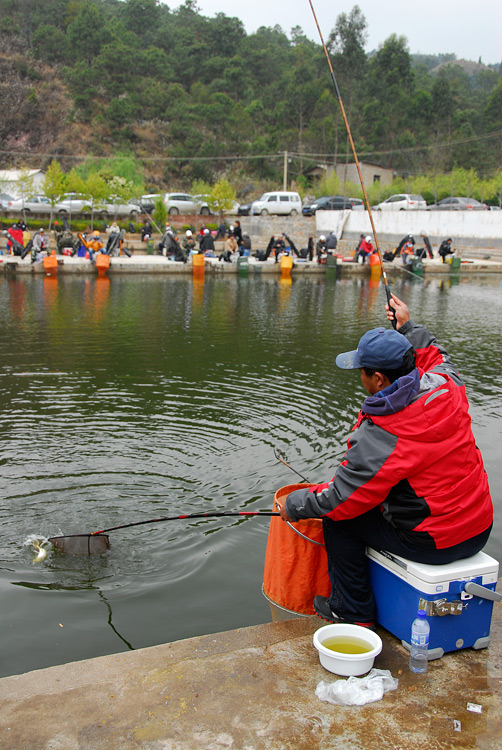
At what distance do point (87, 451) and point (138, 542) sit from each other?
6.87ft

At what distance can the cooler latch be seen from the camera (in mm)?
3189

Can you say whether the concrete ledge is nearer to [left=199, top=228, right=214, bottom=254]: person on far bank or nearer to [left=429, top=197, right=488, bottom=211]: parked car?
[left=199, top=228, right=214, bottom=254]: person on far bank

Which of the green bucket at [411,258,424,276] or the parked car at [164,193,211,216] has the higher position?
the parked car at [164,193,211,216]

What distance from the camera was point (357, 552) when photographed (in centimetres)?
348

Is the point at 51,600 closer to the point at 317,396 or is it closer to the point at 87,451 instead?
the point at 87,451

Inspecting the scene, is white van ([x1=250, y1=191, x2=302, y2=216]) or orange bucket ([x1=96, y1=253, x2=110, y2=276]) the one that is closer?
orange bucket ([x1=96, y1=253, x2=110, y2=276])

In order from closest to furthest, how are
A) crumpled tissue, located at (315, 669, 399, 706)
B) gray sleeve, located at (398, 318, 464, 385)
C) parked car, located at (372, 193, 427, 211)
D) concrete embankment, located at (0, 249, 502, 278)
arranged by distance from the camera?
crumpled tissue, located at (315, 669, 399, 706), gray sleeve, located at (398, 318, 464, 385), concrete embankment, located at (0, 249, 502, 278), parked car, located at (372, 193, 427, 211)

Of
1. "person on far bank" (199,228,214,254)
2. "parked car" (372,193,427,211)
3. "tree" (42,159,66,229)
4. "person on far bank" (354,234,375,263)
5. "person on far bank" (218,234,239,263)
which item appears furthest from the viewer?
"parked car" (372,193,427,211)

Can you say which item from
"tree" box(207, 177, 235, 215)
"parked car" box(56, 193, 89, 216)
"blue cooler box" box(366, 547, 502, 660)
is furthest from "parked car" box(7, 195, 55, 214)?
"blue cooler box" box(366, 547, 502, 660)

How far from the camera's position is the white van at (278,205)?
153 feet

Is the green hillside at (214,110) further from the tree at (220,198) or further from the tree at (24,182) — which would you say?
the tree at (24,182)

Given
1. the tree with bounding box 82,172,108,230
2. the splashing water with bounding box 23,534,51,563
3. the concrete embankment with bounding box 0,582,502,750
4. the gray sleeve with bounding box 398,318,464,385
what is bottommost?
the splashing water with bounding box 23,534,51,563

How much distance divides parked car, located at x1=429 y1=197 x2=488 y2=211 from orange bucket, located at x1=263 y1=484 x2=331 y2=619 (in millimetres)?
44046

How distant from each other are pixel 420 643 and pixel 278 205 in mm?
45749
